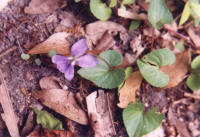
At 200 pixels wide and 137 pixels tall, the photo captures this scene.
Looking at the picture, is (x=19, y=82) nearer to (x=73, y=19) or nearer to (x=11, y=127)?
(x=11, y=127)

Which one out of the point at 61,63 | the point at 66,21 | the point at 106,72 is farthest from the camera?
A: the point at 66,21

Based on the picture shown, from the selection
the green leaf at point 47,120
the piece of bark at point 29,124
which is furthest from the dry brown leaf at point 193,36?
the piece of bark at point 29,124

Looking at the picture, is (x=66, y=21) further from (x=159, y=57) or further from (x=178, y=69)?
(x=178, y=69)

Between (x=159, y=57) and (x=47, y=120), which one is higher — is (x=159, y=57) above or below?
above

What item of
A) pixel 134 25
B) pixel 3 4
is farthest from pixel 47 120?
pixel 134 25

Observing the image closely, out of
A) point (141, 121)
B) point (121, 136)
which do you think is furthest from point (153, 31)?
point (121, 136)

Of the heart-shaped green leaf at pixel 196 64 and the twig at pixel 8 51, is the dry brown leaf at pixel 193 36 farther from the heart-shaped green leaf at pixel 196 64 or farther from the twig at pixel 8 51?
the twig at pixel 8 51
